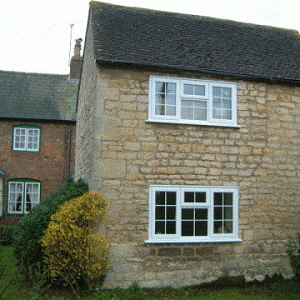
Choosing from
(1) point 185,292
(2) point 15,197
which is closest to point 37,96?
(2) point 15,197

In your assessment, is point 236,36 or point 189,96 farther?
point 236,36

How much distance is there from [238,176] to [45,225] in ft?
16.5

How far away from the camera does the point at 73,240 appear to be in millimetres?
8703

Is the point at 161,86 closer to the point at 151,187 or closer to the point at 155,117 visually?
the point at 155,117

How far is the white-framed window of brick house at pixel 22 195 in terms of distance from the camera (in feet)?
62.3

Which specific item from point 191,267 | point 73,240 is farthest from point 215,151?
point 73,240

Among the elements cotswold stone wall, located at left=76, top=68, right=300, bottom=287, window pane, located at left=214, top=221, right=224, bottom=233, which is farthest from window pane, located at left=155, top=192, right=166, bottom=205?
window pane, located at left=214, top=221, right=224, bottom=233

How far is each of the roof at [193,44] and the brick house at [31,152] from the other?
8613mm

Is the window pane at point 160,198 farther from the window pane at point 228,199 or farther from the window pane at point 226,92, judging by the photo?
the window pane at point 226,92

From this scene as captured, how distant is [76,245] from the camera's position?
8.71 metres

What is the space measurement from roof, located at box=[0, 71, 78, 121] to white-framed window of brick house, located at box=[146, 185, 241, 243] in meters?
11.0

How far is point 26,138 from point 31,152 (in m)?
0.74

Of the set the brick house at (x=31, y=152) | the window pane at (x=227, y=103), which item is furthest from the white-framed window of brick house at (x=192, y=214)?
the brick house at (x=31, y=152)

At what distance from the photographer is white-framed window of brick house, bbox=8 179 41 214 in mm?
18984
